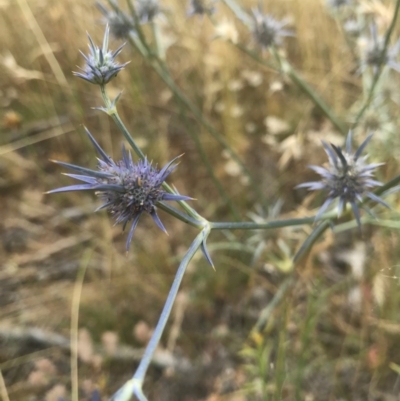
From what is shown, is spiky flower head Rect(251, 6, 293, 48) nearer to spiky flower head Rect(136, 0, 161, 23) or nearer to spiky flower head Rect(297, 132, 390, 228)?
spiky flower head Rect(136, 0, 161, 23)

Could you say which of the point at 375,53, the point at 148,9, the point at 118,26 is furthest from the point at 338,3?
the point at 118,26

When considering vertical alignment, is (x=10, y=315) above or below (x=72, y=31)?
below

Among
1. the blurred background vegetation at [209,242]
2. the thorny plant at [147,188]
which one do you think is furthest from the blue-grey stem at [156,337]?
the blurred background vegetation at [209,242]

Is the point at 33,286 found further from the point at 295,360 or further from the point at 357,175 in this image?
the point at 357,175

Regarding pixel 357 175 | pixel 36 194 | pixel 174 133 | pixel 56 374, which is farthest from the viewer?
pixel 174 133

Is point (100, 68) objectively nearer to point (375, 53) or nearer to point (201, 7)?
point (201, 7)

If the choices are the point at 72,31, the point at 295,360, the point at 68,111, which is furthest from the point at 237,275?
the point at 72,31
